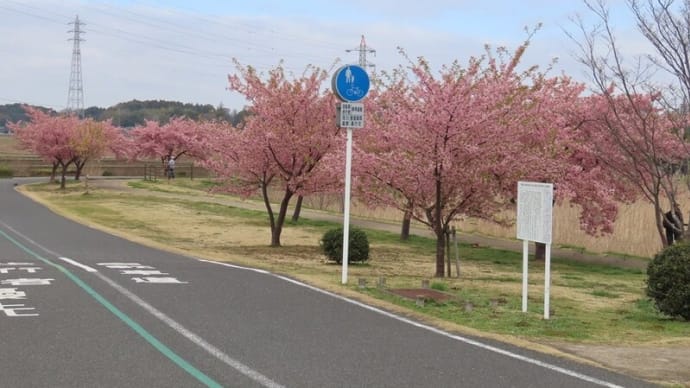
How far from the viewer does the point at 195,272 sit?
13.1 m

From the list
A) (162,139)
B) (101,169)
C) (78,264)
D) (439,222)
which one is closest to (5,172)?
(101,169)

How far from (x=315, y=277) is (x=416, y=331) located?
15.6 ft

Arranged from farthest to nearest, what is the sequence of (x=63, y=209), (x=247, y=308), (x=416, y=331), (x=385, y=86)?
1. (x=63, y=209)
2. (x=385, y=86)
3. (x=247, y=308)
4. (x=416, y=331)

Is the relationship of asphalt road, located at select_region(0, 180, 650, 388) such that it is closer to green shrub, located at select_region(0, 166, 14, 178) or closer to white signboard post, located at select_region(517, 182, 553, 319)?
white signboard post, located at select_region(517, 182, 553, 319)

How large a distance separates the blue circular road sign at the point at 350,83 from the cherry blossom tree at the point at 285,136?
910 centimetres

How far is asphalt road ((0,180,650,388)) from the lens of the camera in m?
6.30

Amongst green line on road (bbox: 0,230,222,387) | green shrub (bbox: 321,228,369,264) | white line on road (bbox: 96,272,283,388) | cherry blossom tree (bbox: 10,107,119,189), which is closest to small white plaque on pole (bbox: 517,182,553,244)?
white line on road (bbox: 96,272,283,388)

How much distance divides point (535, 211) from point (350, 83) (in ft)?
13.0

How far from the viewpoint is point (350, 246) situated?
1786 centimetres

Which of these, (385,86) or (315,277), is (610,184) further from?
(315,277)

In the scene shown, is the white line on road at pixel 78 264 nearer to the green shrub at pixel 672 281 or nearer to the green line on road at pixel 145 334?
the green line on road at pixel 145 334

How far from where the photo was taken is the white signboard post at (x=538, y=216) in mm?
9578

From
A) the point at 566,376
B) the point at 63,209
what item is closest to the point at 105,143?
the point at 63,209

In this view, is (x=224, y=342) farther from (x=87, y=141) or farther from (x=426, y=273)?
(x=87, y=141)
